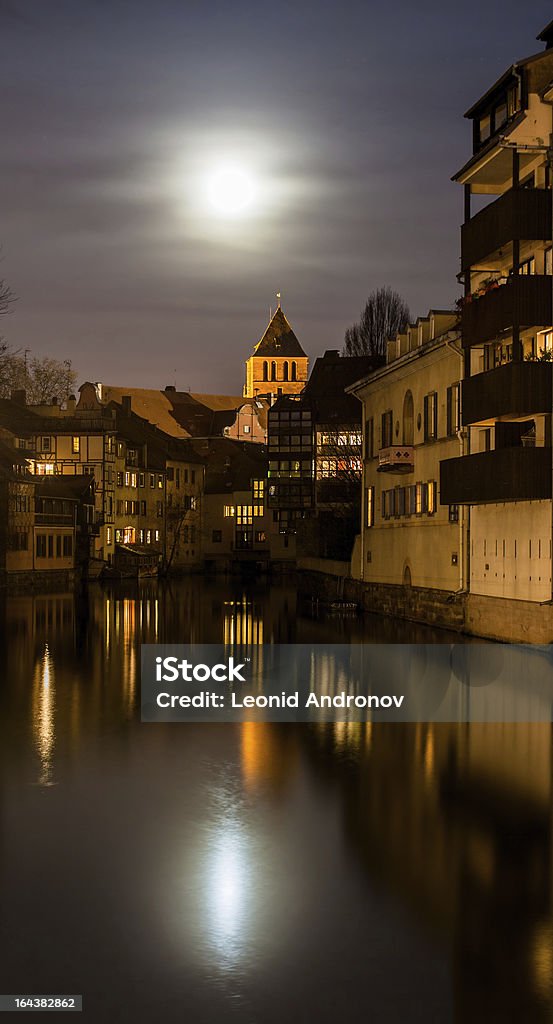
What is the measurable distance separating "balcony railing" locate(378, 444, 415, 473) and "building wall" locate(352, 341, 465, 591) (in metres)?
0.25

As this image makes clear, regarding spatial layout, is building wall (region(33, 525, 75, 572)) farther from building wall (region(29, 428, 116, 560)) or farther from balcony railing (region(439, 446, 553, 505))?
balcony railing (region(439, 446, 553, 505))

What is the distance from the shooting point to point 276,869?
11.9 metres

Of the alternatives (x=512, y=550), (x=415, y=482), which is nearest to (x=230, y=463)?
(x=415, y=482)

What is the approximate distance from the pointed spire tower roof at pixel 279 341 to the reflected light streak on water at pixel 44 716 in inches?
6242

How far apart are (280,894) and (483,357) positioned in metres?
30.5

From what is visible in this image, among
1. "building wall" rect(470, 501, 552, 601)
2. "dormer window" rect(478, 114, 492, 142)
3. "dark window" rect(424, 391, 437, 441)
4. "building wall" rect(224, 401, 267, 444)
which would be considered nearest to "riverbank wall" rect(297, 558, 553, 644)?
"building wall" rect(470, 501, 552, 601)

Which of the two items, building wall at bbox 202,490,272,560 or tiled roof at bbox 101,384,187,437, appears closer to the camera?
building wall at bbox 202,490,272,560

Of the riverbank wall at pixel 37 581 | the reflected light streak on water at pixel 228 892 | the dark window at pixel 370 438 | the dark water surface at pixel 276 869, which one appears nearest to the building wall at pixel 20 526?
the riverbank wall at pixel 37 581

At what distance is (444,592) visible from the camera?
42688 millimetres

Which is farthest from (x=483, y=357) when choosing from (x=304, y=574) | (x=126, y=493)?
(x=126, y=493)

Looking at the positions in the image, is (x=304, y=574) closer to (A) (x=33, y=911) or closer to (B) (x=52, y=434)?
(B) (x=52, y=434)

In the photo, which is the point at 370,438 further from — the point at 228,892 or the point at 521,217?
the point at 228,892

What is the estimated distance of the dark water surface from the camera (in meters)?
8.79

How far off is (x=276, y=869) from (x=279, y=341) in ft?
590
